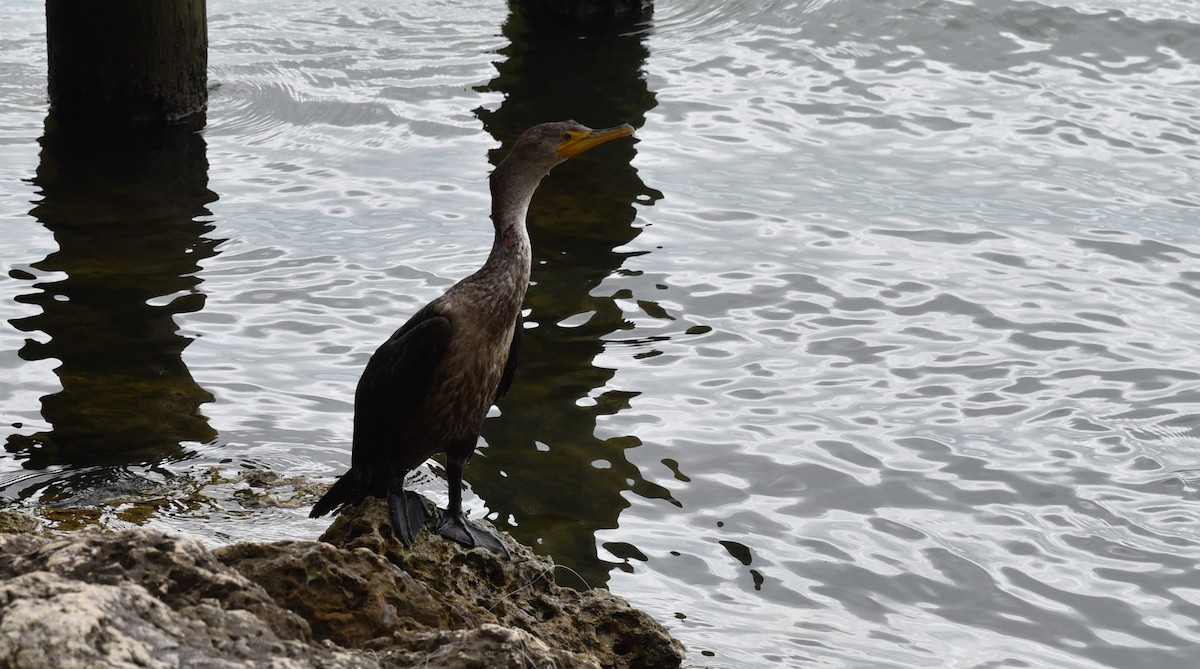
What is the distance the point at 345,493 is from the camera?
4.11 metres

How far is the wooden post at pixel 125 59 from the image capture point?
8.29m

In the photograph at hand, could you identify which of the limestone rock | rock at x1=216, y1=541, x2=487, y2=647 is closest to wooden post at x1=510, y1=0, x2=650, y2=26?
rock at x1=216, y1=541, x2=487, y2=647

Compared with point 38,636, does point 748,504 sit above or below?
below

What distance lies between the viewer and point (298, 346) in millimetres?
6379

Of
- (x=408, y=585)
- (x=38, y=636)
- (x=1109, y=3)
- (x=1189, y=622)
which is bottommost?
(x=1189, y=622)

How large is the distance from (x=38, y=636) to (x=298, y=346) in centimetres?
434

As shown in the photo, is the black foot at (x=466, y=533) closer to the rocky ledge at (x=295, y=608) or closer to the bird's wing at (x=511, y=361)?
the rocky ledge at (x=295, y=608)

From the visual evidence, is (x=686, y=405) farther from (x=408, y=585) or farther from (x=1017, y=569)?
(x=408, y=585)

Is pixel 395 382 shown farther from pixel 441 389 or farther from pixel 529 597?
pixel 529 597

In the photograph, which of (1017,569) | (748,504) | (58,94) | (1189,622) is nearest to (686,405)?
(748,504)

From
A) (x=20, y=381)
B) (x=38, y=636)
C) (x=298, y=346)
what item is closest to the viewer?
(x=38, y=636)

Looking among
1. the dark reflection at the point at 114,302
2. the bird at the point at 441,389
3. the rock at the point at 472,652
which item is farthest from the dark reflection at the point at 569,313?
the rock at the point at 472,652

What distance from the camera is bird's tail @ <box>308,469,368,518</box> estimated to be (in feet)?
13.3

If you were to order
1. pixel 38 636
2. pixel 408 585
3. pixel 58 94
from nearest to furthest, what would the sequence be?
pixel 38 636 < pixel 408 585 < pixel 58 94
